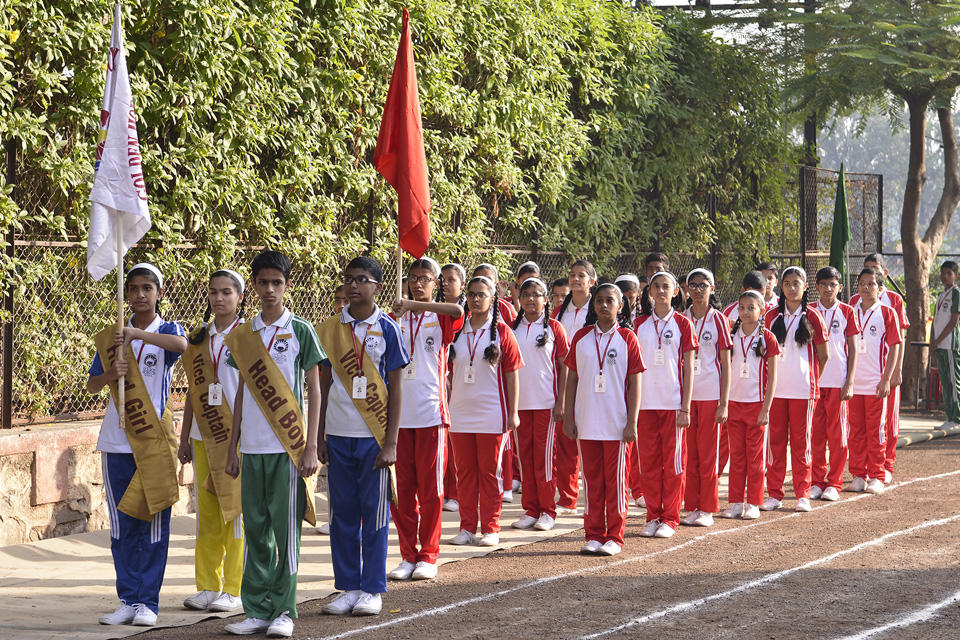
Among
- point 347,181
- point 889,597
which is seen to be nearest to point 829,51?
point 347,181

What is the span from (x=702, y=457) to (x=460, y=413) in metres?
2.11

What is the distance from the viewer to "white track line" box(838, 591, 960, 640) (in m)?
5.87

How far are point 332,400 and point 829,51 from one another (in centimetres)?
1183

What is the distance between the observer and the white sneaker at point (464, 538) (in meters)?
8.52

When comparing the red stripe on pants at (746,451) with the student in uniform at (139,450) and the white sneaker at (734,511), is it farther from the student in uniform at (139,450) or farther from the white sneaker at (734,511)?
the student in uniform at (139,450)

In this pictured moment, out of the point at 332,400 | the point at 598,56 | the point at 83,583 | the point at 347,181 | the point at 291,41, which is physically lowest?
the point at 83,583

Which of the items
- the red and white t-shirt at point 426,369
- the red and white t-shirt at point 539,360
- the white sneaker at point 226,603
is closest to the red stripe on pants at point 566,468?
the red and white t-shirt at point 539,360

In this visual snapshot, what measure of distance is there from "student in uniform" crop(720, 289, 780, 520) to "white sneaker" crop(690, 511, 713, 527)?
461mm

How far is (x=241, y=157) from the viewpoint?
10.1 meters

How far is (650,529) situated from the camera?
8.87 m

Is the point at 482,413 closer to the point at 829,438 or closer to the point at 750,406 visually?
the point at 750,406

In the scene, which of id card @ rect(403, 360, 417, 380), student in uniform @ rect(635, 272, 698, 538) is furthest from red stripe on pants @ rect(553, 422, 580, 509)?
id card @ rect(403, 360, 417, 380)

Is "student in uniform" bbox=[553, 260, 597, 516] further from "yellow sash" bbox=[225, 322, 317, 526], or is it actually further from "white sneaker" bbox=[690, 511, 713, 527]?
"yellow sash" bbox=[225, 322, 317, 526]

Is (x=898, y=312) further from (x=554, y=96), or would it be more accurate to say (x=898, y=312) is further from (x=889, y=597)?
(x=889, y=597)
